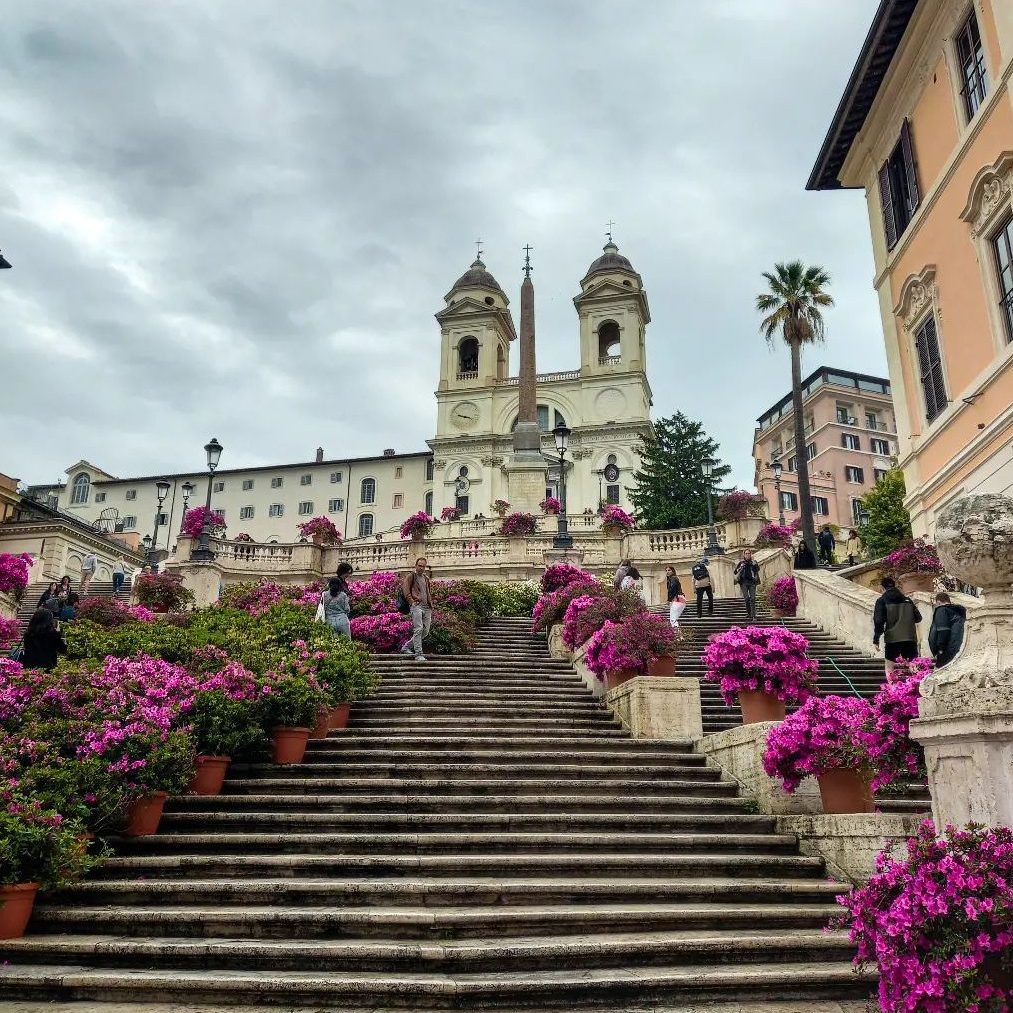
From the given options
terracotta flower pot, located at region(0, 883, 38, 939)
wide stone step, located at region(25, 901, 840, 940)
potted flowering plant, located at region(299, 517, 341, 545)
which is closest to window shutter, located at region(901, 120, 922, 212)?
wide stone step, located at region(25, 901, 840, 940)

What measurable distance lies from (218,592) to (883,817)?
24.2 metres

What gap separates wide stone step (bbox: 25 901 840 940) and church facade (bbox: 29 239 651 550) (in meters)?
59.4

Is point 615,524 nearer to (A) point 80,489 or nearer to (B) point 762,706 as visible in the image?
(B) point 762,706

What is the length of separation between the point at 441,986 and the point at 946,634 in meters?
6.07

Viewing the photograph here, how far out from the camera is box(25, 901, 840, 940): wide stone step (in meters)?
5.55

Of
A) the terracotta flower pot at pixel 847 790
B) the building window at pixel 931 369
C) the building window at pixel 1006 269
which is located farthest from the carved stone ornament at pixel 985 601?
the building window at pixel 931 369

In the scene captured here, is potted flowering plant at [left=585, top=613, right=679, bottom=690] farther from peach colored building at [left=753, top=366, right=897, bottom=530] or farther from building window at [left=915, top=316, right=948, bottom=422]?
peach colored building at [left=753, top=366, right=897, bottom=530]

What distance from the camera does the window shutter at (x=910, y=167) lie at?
1789 centimetres

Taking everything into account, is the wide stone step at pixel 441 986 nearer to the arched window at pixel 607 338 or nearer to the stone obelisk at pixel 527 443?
the stone obelisk at pixel 527 443

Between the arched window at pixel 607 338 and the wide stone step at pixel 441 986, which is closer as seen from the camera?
the wide stone step at pixel 441 986

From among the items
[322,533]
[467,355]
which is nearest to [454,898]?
[322,533]

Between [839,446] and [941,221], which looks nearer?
[941,221]

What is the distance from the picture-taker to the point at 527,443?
5028cm

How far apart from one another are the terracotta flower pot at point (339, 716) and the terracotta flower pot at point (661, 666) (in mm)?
3897
